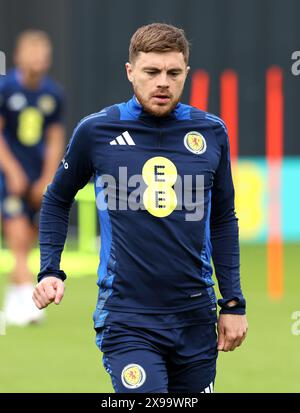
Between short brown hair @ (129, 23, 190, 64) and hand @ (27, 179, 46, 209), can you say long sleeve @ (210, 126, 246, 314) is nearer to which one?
short brown hair @ (129, 23, 190, 64)

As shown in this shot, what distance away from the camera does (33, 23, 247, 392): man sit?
194 inches

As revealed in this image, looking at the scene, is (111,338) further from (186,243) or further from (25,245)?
(25,245)

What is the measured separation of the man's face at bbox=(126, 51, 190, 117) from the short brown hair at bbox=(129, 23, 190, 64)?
21 millimetres

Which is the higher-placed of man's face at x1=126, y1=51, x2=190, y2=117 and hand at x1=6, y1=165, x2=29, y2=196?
man's face at x1=126, y1=51, x2=190, y2=117

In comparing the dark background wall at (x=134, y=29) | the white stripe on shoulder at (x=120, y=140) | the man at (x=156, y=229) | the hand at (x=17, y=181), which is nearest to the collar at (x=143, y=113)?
the man at (x=156, y=229)

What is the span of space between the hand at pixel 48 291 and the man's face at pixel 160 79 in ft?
2.65

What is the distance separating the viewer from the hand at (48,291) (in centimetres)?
493

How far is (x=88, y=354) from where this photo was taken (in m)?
9.47

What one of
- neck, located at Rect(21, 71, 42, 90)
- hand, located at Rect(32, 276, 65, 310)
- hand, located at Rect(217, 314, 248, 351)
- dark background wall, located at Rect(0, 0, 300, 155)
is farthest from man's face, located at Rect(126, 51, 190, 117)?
dark background wall, located at Rect(0, 0, 300, 155)

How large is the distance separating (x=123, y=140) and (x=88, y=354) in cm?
467

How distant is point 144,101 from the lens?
5.01m

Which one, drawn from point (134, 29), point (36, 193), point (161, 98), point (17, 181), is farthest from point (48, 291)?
point (134, 29)
